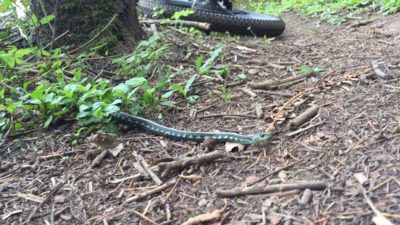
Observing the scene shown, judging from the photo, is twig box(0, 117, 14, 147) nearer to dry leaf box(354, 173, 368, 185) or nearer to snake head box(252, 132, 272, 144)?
snake head box(252, 132, 272, 144)

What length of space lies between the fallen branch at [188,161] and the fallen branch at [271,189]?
0.32 m

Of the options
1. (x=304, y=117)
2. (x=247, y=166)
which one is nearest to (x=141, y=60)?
(x=304, y=117)

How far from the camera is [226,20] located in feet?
17.5

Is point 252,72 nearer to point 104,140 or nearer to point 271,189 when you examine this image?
point 104,140

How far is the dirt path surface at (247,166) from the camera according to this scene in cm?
176

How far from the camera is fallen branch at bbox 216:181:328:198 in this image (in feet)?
5.96

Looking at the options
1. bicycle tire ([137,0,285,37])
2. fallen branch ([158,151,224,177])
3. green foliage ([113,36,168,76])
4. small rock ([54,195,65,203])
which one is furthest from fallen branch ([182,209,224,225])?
bicycle tire ([137,0,285,37])

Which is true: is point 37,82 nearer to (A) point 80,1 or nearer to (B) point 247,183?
(A) point 80,1

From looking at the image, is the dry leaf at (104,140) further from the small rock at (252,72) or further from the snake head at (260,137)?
the small rock at (252,72)

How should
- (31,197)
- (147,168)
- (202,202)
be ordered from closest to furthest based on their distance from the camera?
(202,202)
(31,197)
(147,168)

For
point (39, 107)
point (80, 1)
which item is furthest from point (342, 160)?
point (80, 1)

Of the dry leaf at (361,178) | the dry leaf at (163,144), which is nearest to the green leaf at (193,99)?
the dry leaf at (163,144)

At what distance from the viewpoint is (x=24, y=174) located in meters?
2.36

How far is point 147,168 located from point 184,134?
0.39m
